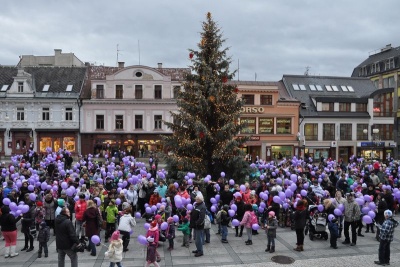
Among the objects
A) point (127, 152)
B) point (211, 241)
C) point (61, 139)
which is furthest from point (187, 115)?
point (61, 139)

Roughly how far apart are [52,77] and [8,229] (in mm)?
34398

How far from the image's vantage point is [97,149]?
4025cm

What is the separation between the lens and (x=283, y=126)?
136 feet

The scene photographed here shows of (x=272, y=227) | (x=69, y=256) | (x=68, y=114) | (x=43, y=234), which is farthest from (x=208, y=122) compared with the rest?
(x=68, y=114)

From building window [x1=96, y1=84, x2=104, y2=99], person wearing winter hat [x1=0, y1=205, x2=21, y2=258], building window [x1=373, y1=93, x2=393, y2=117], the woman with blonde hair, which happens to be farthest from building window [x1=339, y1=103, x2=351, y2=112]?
person wearing winter hat [x1=0, y1=205, x2=21, y2=258]

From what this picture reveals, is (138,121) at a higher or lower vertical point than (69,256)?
higher

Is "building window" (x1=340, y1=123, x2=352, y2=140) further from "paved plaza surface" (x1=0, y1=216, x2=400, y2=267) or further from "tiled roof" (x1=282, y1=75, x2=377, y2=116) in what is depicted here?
"paved plaza surface" (x1=0, y1=216, x2=400, y2=267)

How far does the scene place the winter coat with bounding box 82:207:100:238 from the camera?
10.8 m

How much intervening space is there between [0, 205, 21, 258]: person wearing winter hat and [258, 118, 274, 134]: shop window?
32.7m

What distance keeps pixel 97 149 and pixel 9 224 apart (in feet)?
99.3

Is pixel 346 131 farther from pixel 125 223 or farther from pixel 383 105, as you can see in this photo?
pixel 125 223

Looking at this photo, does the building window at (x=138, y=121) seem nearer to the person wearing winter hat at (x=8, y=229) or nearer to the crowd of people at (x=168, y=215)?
the crowd of people at (x=168, y=215)

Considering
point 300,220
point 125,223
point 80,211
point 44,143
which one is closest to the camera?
point 125,223

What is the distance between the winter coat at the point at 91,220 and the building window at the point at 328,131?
120 ft
